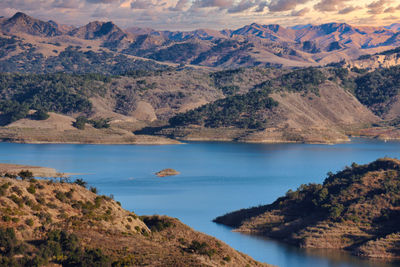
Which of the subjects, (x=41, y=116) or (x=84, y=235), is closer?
(x=84, y=235)

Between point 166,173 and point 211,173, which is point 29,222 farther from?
point 211,173

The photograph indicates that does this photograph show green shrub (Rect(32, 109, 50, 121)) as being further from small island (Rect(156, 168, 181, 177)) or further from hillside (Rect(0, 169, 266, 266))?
hillside (Rect(0, 169, 266, 266))

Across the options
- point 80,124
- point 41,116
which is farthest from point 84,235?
point 41,116

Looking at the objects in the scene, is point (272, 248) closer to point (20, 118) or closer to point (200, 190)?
point (200, 190)

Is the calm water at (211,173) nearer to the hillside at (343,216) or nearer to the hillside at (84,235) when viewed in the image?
the hillside at (343,216)

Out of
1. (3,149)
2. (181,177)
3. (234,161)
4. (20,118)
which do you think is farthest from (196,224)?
(20,118)
